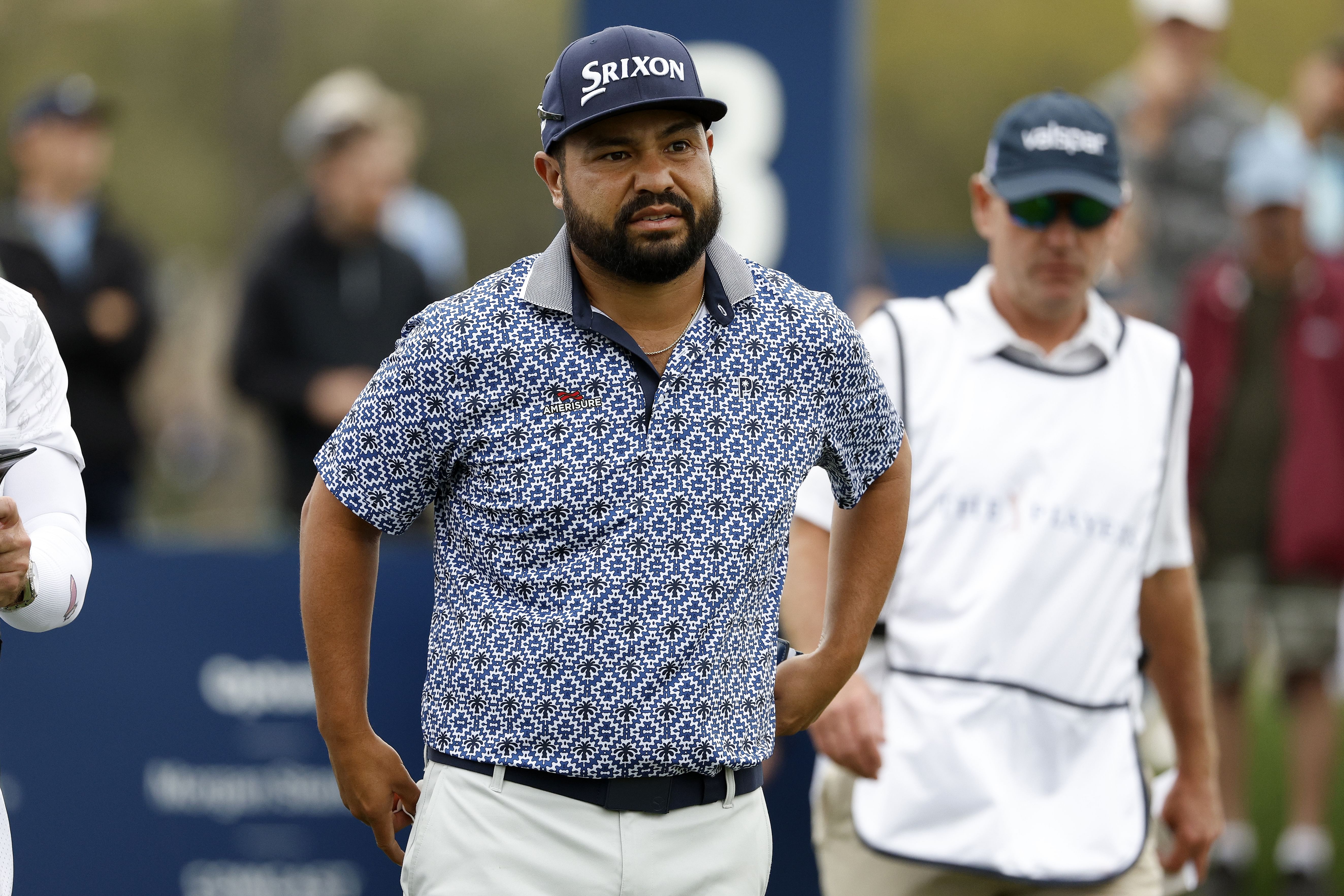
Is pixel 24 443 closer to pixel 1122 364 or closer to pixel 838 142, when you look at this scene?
pixel 1122 364

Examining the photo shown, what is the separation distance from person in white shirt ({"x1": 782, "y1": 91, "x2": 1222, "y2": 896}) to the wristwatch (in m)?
1.45

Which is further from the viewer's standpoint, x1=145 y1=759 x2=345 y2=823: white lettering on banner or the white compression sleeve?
x1=145 y1=759 x2=345 y2=823: white lettering on banner

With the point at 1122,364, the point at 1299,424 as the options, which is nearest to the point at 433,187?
the point at 1299,424

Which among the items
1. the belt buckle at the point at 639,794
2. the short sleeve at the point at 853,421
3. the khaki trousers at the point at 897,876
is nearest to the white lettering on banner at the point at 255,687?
the khaki trousers at the point at 897,876

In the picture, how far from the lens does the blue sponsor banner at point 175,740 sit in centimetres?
555

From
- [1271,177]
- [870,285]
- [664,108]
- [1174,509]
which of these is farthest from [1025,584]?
[870,285]

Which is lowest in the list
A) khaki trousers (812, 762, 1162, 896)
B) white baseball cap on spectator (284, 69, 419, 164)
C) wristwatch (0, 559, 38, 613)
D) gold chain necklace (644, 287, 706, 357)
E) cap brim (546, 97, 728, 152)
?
khaki trousers (812, 762, 1162, 896)

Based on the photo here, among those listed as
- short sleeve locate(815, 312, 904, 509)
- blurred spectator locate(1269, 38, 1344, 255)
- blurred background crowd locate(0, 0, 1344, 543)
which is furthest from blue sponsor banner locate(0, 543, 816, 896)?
blurred spectator locate(1269, 38, 1344, 255)

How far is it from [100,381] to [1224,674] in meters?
4.34

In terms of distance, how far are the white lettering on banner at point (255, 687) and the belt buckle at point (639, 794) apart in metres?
3.01

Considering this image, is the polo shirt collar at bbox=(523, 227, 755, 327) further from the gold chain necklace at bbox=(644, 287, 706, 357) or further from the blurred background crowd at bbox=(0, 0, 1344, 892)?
the blurred background crowd at bbox=(0, 0, 1344, 892)

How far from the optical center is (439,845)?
109 inches

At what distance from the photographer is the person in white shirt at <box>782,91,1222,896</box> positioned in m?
3.55

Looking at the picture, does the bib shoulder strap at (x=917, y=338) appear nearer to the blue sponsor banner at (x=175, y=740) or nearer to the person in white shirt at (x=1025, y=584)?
the person in white shirt at (x=1025, y=584)
